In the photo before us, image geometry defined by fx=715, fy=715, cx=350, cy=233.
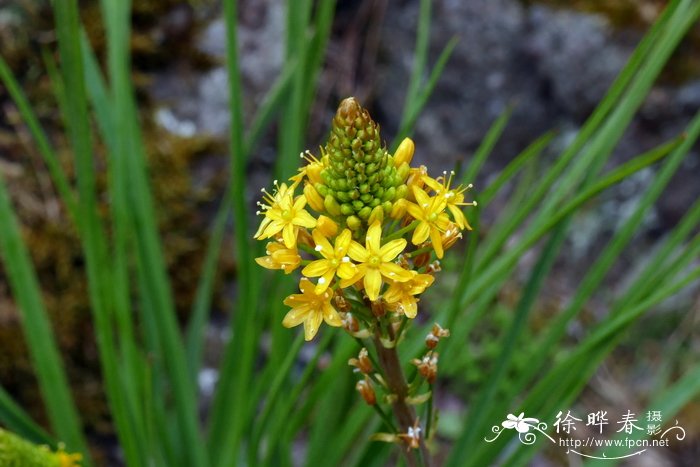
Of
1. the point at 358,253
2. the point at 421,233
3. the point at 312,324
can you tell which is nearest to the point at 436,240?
the point at 421,233

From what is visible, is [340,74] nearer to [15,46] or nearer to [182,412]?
[15,46]

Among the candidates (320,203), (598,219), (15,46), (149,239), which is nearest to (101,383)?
(149,239)

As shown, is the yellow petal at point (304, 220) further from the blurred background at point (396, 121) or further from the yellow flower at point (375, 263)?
the blurred background at point (396, 121)

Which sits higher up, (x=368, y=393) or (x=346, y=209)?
(x=346, y=209)

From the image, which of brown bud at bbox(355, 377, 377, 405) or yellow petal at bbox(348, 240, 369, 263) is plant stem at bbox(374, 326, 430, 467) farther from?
yellow petal at bbox(348, 240, 369, 263)

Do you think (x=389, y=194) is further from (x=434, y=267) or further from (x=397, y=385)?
(x=397, y=385)

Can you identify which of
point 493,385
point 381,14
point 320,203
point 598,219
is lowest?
point 320,203
